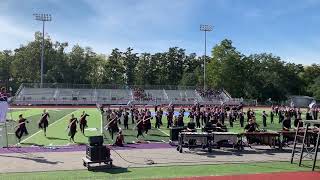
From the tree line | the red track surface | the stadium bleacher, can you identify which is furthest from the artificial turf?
the tree line

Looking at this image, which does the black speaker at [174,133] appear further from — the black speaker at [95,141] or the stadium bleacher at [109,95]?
the stadium bleacher at [109,95]

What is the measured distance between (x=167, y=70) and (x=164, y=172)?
97.4m

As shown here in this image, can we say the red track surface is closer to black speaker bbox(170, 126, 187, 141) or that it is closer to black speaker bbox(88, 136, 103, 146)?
black speaker bbox(88, 136, 103, 146)

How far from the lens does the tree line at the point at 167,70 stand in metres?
93.1

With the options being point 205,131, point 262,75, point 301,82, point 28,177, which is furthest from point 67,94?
point 28,177

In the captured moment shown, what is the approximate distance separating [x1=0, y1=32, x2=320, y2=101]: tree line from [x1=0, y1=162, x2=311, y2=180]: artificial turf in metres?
73.0

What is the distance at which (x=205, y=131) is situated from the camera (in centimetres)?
2403

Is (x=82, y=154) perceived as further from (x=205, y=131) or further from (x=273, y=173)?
(x=273, y=173)

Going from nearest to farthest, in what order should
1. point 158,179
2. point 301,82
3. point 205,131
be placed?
point 158,179, point 205,131, point 301,82

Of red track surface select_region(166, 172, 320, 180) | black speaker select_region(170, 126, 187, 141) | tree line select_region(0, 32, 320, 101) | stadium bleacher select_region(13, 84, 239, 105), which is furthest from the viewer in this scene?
tree line select_region(0, 32, 320, 101)

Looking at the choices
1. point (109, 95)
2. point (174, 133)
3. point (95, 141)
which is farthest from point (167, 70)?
point (95, 141)

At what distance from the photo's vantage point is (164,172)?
17156mm

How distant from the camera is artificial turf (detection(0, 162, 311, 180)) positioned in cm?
1641

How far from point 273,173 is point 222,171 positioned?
184 centimetres
